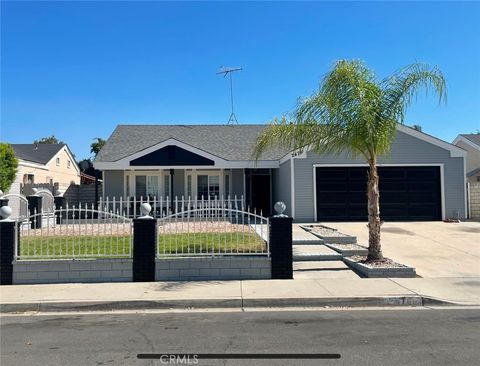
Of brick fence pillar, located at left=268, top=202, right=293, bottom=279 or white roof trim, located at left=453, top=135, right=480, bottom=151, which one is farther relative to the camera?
white roof trim, located at left=453, top=135, right=480, bottom=151

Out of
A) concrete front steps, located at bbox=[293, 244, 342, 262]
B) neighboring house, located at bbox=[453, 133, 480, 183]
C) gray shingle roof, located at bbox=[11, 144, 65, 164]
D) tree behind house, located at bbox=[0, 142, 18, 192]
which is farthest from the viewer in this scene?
gray shingle roof, located at bbox=[11, 144, 65, 164]

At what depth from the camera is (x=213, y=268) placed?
9.72m

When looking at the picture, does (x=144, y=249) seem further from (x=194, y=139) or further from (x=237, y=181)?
(x=194, y=139)

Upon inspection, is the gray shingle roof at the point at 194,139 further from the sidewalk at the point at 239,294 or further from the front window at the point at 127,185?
the sidewalk at the point at 239,294

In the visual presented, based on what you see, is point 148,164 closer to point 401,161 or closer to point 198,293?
point 401,161

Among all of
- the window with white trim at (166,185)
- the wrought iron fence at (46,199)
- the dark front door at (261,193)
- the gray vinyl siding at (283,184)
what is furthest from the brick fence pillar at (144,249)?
the dark front door at (261,193)

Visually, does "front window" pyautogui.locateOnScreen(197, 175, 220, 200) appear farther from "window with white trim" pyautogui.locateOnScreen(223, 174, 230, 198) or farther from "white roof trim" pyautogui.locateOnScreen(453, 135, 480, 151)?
"white roof trim" pyautogui.locateOnScreen(453, 135, 480, 151)

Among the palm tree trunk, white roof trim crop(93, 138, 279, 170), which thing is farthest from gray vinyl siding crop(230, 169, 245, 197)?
the palm tree trunk

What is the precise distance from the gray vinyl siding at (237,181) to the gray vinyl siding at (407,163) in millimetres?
4504

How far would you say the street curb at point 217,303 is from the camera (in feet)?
25.9

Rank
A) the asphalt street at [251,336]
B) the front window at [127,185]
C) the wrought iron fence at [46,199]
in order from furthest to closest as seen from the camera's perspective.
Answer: the front window at [127,185] < the wrought iron fence at [46,199] < the asphalt street at [251,336]

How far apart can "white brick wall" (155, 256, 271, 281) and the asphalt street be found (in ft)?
6.97

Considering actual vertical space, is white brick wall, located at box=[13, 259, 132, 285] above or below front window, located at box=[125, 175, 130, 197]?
below

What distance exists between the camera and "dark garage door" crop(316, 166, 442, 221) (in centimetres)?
2028
